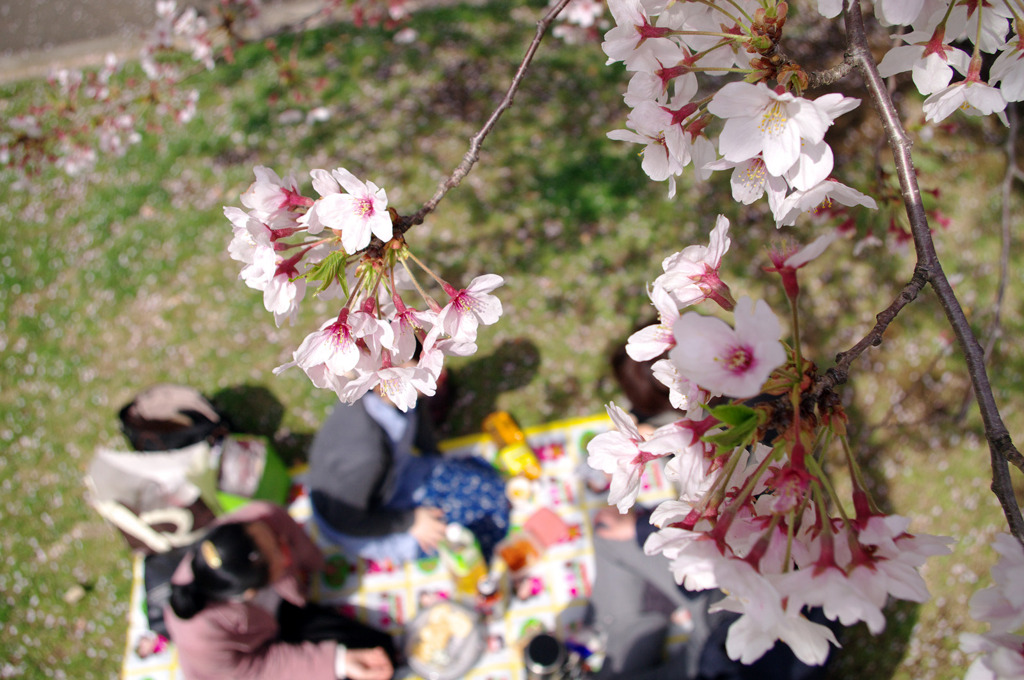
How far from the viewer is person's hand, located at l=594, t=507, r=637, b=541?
9.82ft

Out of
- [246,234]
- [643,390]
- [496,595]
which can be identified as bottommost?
[496,595]

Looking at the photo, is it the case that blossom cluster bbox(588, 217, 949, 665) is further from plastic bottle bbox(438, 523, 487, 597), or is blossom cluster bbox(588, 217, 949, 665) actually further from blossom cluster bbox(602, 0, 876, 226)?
plastic bottle bbox(438, 523, 487, 597)

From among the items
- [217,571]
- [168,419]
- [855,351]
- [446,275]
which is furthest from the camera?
[446,275]

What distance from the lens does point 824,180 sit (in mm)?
1180

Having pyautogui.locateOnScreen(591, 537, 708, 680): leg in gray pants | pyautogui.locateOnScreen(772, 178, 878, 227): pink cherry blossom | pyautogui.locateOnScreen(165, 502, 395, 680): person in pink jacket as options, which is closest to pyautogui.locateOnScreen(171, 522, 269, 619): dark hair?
pyautogui.locateOnScreen(165, 502, 395, 680): person in pink jacket

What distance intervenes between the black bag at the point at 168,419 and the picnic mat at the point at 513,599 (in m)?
0.66

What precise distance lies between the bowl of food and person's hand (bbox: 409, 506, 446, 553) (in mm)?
281

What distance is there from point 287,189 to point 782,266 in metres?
0.98

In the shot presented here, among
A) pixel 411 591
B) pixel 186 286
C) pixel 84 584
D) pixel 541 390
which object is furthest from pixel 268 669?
pixel 186 286

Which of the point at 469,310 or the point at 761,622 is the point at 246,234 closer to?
the point at 469,310

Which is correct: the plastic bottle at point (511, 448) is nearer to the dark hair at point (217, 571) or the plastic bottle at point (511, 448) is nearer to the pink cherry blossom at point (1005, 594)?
the dark hair at point (217, 571)

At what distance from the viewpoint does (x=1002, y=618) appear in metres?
0.96

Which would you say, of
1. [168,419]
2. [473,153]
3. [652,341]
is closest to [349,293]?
[473,153]

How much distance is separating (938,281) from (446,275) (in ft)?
11.3
